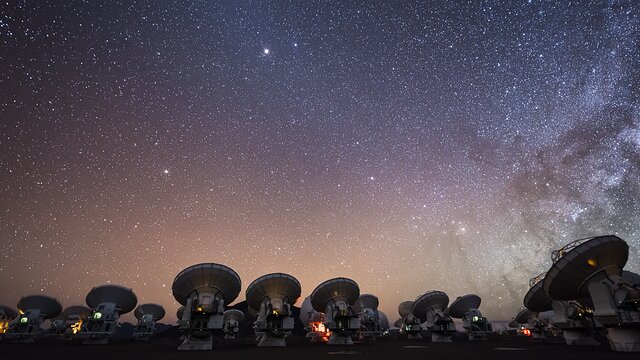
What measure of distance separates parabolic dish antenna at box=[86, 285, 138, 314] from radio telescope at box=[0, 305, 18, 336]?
22.9 meters

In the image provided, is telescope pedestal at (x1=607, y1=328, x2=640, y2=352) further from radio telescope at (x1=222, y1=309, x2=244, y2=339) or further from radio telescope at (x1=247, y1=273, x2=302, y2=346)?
radio telescope at (x1=222, y1=309, x2=244, y2=339)

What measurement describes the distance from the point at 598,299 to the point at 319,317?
6775 cm

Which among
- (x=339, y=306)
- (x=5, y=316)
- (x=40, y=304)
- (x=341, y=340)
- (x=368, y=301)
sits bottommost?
(x=341, y=340)

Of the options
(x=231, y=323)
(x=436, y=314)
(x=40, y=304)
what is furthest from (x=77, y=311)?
(x=436, y=314)

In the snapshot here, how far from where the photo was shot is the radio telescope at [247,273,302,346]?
34.1 meters

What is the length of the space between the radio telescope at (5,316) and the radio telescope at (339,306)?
4933 cm

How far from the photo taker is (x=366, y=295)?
58.7 meters

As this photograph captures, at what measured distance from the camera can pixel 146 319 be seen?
58.3 metres

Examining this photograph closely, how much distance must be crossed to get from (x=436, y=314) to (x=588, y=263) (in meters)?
25.4

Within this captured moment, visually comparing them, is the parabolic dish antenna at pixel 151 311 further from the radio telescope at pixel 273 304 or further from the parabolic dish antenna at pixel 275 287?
the parabolic dish antenna at pixel 275 287

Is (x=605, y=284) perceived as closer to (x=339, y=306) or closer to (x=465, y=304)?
(x=339, y=306)

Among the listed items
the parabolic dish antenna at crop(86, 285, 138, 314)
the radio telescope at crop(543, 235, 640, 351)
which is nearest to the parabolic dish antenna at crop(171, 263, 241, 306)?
the parabolic dish antenna at crop(86, 285, 138, 314)

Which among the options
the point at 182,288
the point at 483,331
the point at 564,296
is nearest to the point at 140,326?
the point at 182,288

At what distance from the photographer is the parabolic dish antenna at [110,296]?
137ft
